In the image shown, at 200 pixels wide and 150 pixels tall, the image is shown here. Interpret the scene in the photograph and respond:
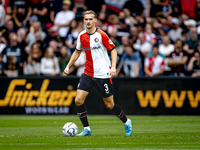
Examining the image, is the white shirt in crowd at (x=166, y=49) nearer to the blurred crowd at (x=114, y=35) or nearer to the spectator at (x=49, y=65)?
the blurred crowd at (x=114, y=35)

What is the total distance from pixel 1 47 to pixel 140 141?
32.6 ft

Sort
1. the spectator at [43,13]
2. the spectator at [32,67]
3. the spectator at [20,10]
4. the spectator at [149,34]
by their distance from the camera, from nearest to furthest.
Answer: the spectator at [32,67] < the spectator at [149,34] < the spectator at [20,10] < the spectator at [43,13]

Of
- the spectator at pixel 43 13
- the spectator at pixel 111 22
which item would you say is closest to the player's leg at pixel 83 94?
the spectator at pixel 111 22

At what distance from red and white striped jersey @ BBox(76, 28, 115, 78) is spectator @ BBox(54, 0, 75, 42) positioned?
8.42 m

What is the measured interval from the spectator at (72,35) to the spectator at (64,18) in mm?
511

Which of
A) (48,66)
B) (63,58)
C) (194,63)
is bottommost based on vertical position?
(194,63)

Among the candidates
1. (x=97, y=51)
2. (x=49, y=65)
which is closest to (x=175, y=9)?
(x=49, y=65)

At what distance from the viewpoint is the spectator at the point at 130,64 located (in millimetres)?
14016

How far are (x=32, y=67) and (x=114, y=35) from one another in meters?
3.40

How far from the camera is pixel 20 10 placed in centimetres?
1728

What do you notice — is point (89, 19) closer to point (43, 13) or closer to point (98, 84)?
point (98, 84)

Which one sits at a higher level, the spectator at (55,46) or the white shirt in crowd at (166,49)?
the spectator at (55,46)

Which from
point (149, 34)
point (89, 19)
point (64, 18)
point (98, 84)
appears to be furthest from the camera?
point (64, 18)

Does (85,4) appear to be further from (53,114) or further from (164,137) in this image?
(164,137)
